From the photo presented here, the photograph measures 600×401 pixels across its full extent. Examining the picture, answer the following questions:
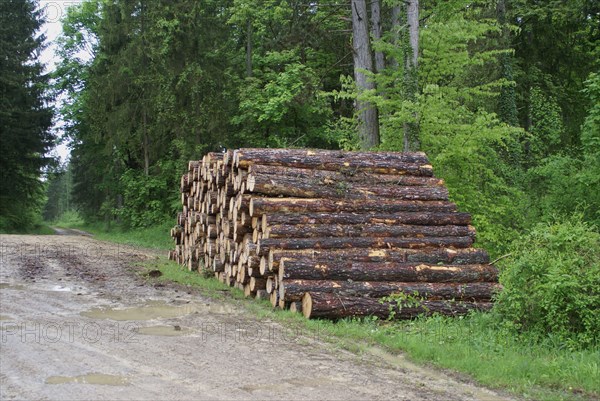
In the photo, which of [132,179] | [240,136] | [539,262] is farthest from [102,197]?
[539,262]

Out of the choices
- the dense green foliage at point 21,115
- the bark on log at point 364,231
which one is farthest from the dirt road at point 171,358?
the dense green foliage at point 21,115

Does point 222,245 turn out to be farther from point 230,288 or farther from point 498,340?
point 498,340

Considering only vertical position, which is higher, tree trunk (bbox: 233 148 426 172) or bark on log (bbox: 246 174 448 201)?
tree trunk (bbox: 233 148 426 172)

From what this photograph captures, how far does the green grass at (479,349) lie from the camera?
6.07 metres

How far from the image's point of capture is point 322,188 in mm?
11359

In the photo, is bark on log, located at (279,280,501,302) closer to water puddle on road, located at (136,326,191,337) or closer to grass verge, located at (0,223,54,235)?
water puddle on road, located at (136,326,191,337)

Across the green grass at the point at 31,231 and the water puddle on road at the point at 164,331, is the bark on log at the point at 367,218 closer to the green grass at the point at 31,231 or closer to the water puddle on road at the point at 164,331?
the water puddle on road at the point at 164,331

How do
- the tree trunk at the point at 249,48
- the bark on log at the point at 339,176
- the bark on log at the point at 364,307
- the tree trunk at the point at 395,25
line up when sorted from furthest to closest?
the tree trunk at the point at 249,48 → the tree trunk at the point at 395,25 → the bark on log at the point at 339,176 → the bark on log at the point at 364,307

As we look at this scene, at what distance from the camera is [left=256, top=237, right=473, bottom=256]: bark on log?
394 inches

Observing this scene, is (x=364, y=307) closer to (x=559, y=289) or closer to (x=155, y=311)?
(x=559, y=289)

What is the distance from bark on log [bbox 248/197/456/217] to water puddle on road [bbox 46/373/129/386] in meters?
5.27

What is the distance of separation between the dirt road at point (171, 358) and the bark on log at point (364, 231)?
148cm

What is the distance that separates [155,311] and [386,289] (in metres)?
3.57

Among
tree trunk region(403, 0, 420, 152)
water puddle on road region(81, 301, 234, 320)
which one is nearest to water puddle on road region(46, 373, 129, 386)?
water puddle on road region(81, 301, 234, 320)
